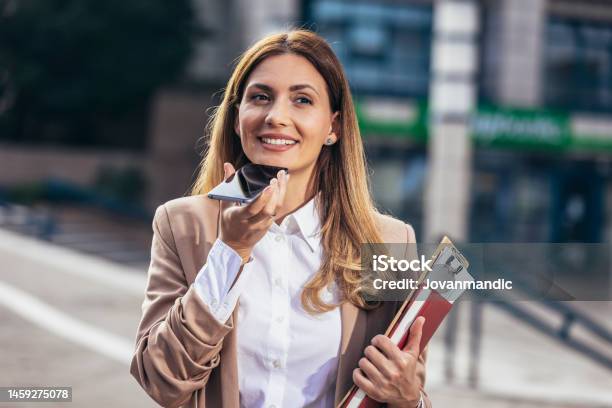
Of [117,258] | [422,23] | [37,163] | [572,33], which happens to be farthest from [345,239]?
[37,163]

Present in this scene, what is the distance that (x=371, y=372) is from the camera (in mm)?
1529

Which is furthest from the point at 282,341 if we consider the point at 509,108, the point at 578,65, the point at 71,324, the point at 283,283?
the point at 578,65

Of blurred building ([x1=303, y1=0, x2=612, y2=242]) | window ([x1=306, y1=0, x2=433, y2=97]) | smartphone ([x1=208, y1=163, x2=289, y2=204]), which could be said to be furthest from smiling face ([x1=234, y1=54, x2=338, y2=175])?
window ([x1=306, y1=0, x2=433, y2=97])

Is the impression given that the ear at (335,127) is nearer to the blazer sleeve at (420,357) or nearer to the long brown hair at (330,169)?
the long brown hair at (330,169)

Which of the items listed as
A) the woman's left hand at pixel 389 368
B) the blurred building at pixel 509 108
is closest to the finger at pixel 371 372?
the woman's left hand at pixel 389 368

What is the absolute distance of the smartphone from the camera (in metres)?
1.39

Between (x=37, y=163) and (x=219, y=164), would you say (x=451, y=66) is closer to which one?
(x=219, y=164)

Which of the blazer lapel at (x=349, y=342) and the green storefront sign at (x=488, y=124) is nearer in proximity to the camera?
the blazer lapel at (x=349, y=342)

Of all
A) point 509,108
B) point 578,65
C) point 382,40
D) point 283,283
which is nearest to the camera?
point 283,283

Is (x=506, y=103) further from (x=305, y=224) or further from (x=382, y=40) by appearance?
(x=305, y=224)

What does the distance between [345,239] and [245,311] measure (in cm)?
29

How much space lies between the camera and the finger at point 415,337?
1511 mm

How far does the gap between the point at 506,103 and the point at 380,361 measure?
16.5m

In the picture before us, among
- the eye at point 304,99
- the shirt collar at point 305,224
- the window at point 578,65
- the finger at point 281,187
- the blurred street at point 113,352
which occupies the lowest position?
the blurred street at point 113,352
